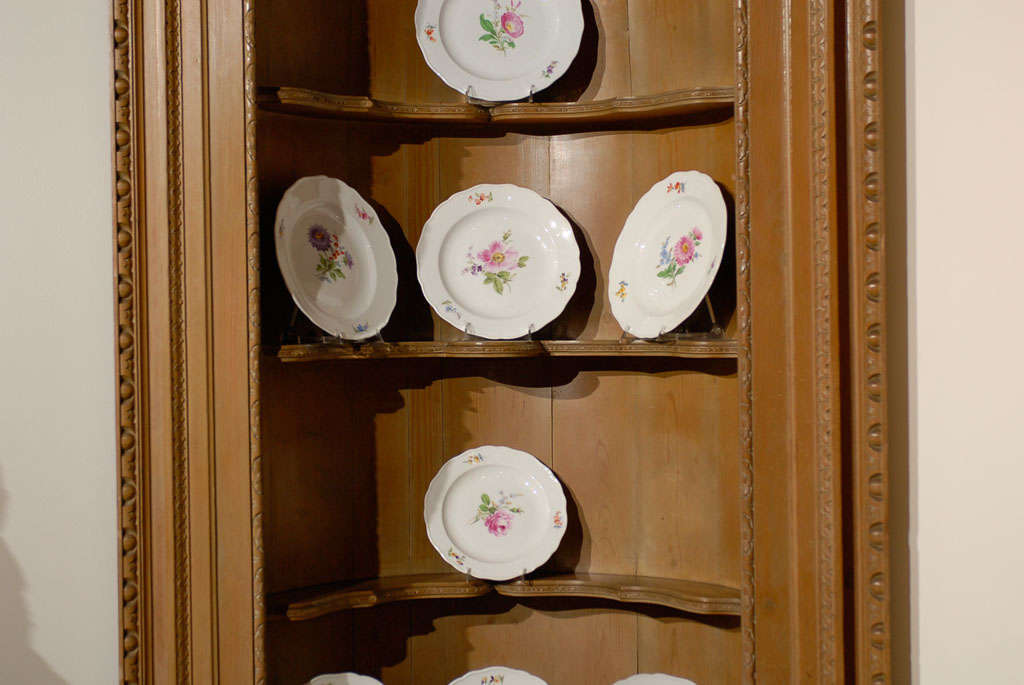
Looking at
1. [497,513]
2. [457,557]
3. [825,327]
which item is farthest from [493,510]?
[825,327]

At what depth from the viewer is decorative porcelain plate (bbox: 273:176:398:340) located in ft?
5.32

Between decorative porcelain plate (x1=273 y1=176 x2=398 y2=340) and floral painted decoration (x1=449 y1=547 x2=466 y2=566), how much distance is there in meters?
0.44

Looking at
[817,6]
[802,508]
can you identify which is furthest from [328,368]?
[817,6]

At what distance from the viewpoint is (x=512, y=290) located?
1.74 meters

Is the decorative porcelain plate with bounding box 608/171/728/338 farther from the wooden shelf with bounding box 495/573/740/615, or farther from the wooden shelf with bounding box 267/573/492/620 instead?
the wooden shelf with bounding box 267/573/492/620

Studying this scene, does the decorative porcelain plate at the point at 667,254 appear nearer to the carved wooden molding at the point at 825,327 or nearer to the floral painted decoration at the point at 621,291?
the floral painted decoration at the point at 621,291

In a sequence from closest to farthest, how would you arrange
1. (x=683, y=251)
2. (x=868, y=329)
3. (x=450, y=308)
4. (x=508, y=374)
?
(x=868, y=329) < (x=683, y=251) < (x=450, y=308) < (x=508, y=374)

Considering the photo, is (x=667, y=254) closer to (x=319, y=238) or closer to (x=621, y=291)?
(x=621, y=291)

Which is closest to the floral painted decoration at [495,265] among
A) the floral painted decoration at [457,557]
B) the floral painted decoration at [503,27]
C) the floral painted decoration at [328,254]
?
the floral painted decoration at [328,254]
